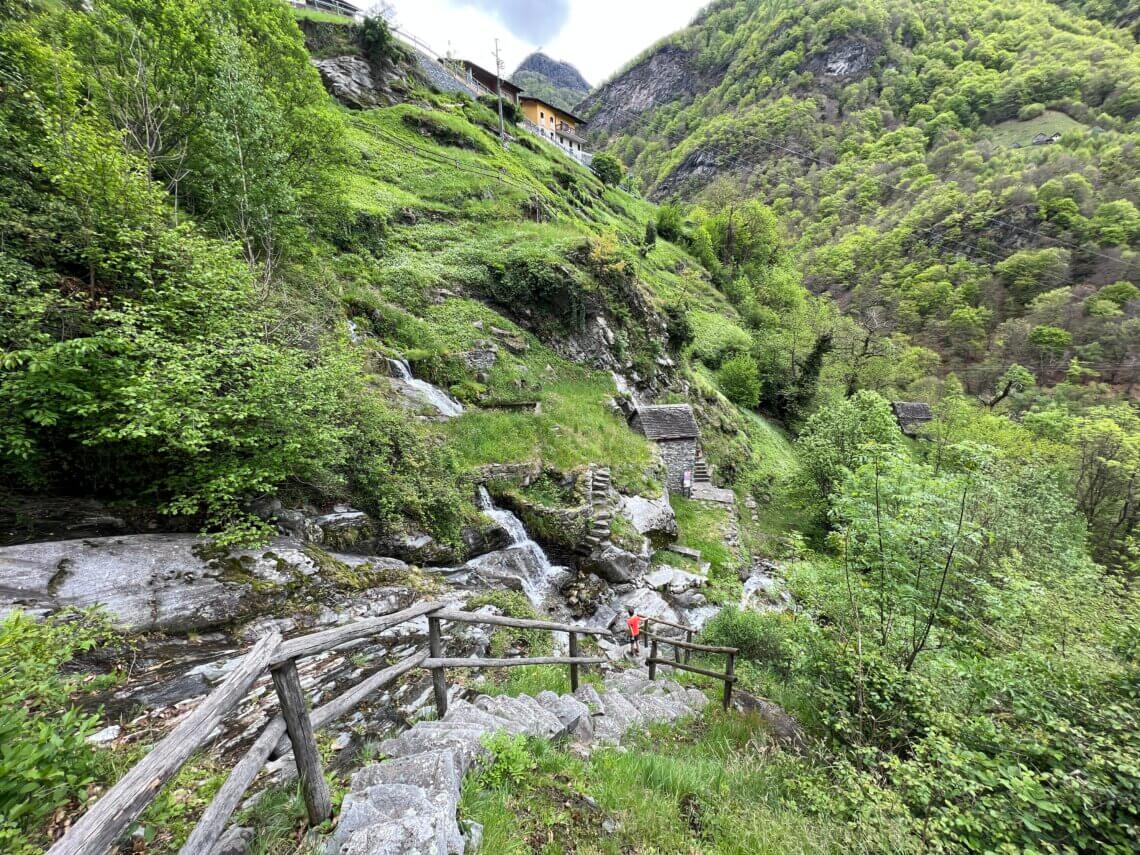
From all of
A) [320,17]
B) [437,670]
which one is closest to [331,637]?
[437,670]

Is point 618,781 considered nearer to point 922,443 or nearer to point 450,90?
point 922,443

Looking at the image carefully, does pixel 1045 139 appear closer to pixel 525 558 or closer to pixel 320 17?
pixel 320 17

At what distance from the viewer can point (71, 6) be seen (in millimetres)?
9477

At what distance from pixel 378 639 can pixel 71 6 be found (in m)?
15.4

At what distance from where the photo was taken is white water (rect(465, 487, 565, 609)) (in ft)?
34.9

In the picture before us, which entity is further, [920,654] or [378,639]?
[378,639]

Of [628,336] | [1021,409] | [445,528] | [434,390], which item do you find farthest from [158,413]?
[1021,409]

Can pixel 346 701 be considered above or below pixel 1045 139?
below

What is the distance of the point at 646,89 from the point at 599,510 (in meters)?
171

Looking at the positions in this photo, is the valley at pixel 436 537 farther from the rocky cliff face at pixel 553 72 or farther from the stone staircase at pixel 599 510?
the rocky cliff face at pixel 553 72

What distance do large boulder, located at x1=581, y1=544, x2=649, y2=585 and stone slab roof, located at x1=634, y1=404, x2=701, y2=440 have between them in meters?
7.77

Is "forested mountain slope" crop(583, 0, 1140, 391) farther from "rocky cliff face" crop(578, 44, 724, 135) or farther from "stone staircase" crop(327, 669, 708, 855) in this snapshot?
"stone staircase" crop(327, 669, 708, 855)

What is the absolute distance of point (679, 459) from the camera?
62.7ft

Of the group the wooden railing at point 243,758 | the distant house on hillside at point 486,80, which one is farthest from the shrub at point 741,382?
the distant house on hillside at point 486,80
